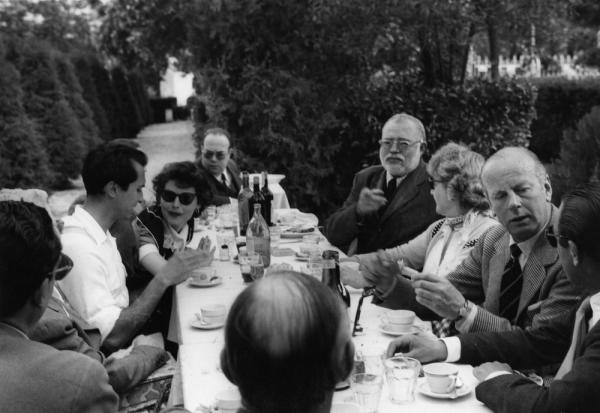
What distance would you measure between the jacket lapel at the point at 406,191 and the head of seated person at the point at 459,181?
1.08 metres

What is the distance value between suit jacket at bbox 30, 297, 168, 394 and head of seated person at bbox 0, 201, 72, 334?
36 centimetres

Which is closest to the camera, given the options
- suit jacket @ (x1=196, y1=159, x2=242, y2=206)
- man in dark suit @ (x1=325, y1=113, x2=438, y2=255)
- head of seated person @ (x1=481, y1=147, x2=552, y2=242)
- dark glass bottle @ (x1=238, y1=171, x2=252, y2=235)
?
head of seated person @ (x1=481, y1=147, x2=552, y2=242)

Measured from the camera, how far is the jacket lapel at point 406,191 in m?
4.73

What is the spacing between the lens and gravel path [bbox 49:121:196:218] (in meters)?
12.2

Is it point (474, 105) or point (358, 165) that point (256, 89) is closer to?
point (358, 165)

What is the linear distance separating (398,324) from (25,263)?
142 centimetres

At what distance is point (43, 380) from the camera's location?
185 cm

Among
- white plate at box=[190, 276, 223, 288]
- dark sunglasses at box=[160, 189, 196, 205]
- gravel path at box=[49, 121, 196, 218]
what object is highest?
dark sunglasses at box=[160, 189, 196, 205]

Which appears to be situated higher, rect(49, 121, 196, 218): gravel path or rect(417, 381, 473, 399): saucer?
rect(417, 381, 473, 399): saucer

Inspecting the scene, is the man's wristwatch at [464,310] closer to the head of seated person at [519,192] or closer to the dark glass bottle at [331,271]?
the head of seated person at [519,192]

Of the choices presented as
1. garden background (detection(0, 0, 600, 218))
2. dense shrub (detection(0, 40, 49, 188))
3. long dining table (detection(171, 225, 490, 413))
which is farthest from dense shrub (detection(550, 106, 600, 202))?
dense shrub (detection(0, 40, 49, 188))

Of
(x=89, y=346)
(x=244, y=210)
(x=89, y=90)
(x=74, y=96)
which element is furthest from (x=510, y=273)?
(x=89, y=90)

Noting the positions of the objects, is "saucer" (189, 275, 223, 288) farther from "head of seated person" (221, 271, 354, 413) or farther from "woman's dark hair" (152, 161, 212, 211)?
"head of seated person" (221, 271, 354, 413)

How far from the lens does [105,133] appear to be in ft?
65.2
